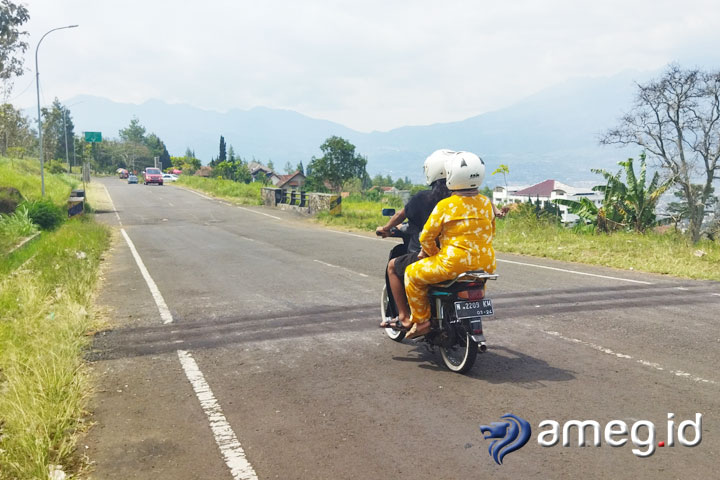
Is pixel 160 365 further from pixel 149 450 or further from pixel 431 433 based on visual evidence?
pixel 431 433

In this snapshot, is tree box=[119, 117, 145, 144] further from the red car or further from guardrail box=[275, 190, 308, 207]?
guardrail box=[275, 190, 308, 207]

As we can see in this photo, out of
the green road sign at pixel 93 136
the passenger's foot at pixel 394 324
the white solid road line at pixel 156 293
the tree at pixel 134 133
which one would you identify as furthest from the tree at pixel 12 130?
the tree at pixel 134 133

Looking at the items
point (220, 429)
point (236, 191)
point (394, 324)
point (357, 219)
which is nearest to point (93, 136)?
point (236, 191)

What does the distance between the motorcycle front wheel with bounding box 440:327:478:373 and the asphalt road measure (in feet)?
0.40

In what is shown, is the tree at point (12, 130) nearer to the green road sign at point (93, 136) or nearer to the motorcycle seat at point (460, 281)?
the green road sign at point (93, 136)

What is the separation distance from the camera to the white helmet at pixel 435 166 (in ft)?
19.1

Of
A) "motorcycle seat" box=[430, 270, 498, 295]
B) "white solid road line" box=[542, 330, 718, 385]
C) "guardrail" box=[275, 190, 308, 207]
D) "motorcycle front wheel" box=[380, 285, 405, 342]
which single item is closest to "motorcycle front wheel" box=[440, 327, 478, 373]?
"motorcycle seat" box=[430, 270, 498, 295]

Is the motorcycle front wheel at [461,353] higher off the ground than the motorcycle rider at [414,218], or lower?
lower

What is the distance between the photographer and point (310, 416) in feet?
15.1

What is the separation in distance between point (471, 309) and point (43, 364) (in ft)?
12.4

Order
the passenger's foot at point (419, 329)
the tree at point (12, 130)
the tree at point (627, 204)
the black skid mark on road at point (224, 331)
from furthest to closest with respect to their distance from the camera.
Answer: the tree at point (12, 130), the tree at point (627, 204), the black skid mark on road at point (224, 331), the passenger's foot at point (419, 329)

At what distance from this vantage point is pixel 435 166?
5824 mm

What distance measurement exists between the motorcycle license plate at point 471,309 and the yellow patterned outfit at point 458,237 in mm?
273

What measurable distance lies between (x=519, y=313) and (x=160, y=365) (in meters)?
4.41
